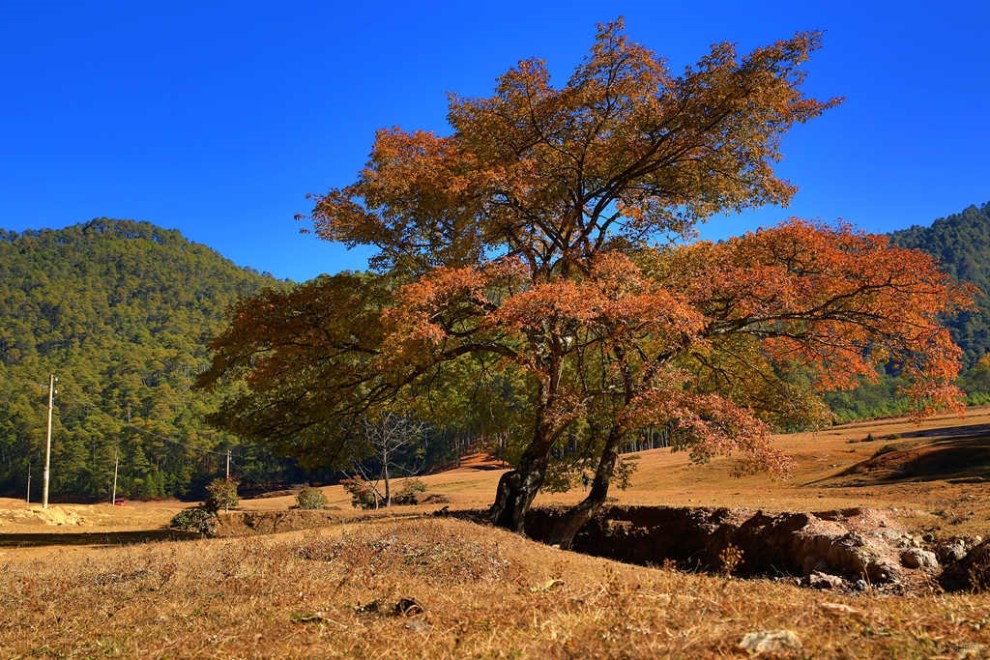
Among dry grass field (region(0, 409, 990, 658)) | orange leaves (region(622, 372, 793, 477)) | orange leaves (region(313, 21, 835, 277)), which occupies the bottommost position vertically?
dry grass field (region(0, 409, 990, 658))

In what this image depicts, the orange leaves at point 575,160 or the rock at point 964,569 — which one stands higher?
the orange leaves at point 575,160

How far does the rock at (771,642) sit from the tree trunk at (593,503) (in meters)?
11.1

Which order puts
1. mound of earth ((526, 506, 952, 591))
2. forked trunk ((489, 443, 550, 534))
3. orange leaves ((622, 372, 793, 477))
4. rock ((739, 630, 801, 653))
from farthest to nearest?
1. forked trunk ((489, 443, 550, 534))
2. orange leaves ((622, 372, 793, 477))
3. mound of earth ((526, 506, 952, 591))
4. rock ((739, 630, 801, 653))

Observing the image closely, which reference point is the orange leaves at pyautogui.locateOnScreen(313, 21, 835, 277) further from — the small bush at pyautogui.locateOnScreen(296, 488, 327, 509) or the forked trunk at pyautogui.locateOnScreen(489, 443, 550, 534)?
the small bush at pyautogui.locateOnScreen(296, 488, 327, 509)

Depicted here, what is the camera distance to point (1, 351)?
131 meters

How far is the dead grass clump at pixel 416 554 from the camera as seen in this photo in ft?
28.3

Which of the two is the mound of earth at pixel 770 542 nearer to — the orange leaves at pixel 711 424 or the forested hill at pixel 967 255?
the orange leaves at pixel 711 424

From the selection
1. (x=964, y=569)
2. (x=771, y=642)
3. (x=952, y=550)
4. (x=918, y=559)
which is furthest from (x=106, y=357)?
(x=771, y=642)

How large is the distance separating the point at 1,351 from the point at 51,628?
154124 millimetres

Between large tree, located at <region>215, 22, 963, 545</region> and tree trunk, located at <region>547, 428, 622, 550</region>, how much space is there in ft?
0.14

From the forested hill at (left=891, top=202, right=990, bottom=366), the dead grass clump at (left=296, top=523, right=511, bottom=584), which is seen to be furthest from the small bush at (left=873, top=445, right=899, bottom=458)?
the forested hill at (left=891, top=202, right=990, bottom=366)

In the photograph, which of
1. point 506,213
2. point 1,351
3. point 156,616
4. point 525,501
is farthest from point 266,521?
point 1,351

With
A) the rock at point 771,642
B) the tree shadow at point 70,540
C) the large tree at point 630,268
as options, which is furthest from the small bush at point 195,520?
the rock at point 771,642

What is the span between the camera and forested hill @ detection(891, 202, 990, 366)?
129000 millimetres
